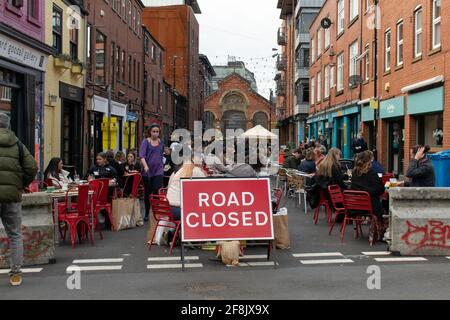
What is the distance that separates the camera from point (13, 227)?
711 cm

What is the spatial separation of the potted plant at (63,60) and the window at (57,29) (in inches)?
7.7

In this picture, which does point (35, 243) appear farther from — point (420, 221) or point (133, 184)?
point (133, 184)

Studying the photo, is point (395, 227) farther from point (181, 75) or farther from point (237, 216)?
point (181, 75)

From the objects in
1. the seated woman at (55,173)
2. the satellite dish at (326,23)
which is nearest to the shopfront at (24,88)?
the seated woman at (55,173)

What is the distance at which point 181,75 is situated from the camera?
205ft

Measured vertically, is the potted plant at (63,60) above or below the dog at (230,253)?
above

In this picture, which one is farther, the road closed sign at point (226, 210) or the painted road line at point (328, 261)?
the painted road line at point (328, 261)

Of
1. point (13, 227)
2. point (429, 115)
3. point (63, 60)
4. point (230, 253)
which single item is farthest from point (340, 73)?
point (13, 227)

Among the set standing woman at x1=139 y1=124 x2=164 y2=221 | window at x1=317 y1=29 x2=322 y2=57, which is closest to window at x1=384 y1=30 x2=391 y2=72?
standing woman at x1=139 y1=124 x2=164 y2=221

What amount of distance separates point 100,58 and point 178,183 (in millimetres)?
19555

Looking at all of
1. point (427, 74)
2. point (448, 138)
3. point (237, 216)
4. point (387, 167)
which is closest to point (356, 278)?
point (237, 216)

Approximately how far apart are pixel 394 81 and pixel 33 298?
19.2 meters

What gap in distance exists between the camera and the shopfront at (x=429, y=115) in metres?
18.3

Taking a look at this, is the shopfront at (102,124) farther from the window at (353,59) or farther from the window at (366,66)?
the window at (353,59)
